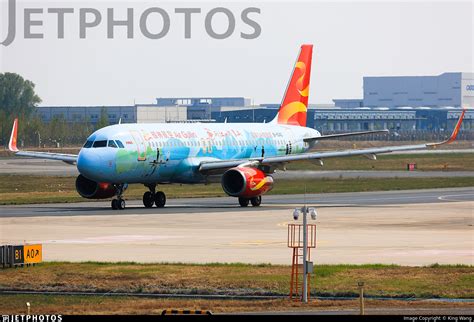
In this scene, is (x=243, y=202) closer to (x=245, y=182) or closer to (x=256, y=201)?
(x=256, y=201)

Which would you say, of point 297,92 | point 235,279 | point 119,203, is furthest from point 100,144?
point 235,279

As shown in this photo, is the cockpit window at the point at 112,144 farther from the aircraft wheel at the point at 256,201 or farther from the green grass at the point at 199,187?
the green grass at the point at 199,187

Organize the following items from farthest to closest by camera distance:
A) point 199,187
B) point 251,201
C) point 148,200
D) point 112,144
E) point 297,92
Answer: point 199,187
point 297,92
point 148,200
point 251,201
point 112,144

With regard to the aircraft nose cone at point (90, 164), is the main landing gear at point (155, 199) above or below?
below

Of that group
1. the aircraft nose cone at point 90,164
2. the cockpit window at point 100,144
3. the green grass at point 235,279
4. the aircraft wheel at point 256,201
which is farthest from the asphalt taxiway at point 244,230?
the cockpit window at point 100,144

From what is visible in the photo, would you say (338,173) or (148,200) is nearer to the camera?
(148,200)

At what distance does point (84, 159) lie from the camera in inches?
2569

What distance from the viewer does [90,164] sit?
213 feet

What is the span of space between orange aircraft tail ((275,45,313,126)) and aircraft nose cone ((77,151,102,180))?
810 inches

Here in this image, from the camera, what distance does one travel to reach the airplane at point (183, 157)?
6638cm

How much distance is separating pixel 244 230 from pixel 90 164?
1408 centimetres

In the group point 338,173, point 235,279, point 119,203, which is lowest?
point 235,279

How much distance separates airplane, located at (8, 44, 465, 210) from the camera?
2613 inches

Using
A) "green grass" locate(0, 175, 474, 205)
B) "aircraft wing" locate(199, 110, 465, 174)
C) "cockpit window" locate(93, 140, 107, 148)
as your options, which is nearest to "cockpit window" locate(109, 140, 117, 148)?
"cockpit window" locate(93, 140, 107, 148)
